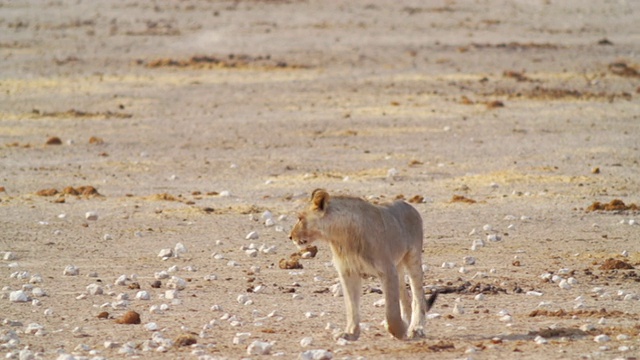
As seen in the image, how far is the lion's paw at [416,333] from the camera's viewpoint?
9.52m

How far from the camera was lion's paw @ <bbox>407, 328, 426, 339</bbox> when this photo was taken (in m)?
9.52

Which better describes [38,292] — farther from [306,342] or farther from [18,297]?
[306,342]

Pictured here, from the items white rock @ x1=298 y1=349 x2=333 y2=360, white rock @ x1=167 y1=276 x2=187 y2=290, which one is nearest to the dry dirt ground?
white rock @ x1=167 y1=276 x2=187 y2=290

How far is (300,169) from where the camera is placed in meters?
18.9

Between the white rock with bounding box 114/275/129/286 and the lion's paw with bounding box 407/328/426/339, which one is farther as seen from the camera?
the white rock with bounding box 114/275/129/286

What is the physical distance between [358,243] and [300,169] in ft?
31.5

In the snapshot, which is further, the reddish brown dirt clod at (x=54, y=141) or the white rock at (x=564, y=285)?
the reddish brown dirt clod at (x=54, y=141)

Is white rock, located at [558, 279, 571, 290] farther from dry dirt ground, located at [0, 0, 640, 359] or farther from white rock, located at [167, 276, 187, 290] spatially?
white rock, located at [167, 276, 187, 290]

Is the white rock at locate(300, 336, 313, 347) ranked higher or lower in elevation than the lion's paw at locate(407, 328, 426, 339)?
higher

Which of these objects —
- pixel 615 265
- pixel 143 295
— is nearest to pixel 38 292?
pixel 143 295

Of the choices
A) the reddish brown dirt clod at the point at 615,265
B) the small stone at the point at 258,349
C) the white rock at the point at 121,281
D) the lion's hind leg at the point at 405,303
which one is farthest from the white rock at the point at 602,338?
the white rock at the point at 121,281

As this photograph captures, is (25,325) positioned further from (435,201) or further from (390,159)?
(390,159)

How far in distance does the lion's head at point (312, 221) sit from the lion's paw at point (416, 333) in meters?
1.00

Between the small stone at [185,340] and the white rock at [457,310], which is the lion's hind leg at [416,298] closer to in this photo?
the white rock at [457,310]
